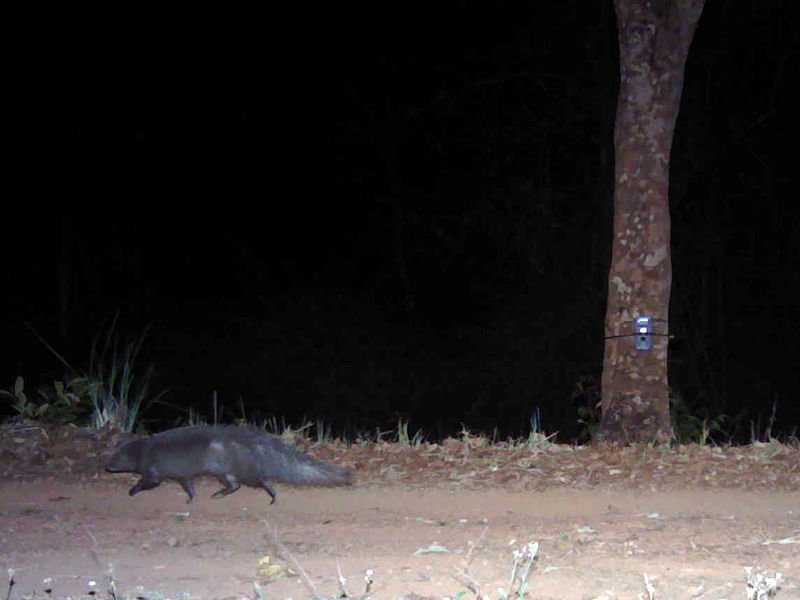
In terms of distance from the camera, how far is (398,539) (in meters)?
5.69

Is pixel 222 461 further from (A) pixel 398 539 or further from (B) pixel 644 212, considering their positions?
(B) pixel 644 212

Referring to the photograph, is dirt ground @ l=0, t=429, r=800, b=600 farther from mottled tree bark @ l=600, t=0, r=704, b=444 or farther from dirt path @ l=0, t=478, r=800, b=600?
mottled tree bark @ l=600, t=0, r=704, b=444

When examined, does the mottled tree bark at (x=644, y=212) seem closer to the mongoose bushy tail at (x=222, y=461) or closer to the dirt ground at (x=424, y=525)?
the dirt ground at (x=424, y=525)

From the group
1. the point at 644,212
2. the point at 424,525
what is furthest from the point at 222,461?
the point at 644,212

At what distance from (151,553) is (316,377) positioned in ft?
53.2

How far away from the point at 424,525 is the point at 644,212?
12.7ft

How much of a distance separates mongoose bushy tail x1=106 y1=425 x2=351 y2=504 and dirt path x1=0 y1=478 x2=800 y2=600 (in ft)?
0.36

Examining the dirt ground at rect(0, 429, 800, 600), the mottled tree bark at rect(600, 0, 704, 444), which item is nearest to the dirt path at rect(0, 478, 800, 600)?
the dirt ground at rect(0, 429, 800, 600)

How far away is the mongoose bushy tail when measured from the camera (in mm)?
6734

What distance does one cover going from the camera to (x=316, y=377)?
70.8ft

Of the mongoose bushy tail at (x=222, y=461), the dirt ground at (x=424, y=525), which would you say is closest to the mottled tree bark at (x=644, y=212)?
the dirt ground at (x=424, y=525)

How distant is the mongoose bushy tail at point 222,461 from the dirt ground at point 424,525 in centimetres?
12

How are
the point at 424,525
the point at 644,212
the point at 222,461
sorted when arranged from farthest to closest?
the point at 644,212 → the point at 222,461 → the point at 424,525

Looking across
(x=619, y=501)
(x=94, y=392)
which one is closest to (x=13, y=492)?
(x=94, y=392)
